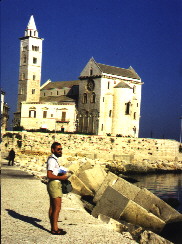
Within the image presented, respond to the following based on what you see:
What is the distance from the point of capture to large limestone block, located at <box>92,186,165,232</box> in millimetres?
12609

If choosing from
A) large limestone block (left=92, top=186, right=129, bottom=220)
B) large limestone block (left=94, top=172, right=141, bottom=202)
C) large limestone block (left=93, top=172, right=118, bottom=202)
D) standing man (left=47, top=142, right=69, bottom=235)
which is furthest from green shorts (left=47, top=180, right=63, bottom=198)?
large limestone block (left=93, top=172, right=118, bottom=202)

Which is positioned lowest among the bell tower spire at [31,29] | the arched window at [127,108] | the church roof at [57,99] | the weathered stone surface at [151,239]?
the weathered stone surface at [151,239]

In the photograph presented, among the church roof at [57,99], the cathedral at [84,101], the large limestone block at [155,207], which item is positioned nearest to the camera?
the large limestone block at [155,207]

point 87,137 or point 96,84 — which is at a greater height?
point 96,84

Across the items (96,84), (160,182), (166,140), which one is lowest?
(160,182)

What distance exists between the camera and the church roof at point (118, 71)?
60.7 meters

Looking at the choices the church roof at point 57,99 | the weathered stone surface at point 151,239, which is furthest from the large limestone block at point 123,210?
the church roof at point 57,99

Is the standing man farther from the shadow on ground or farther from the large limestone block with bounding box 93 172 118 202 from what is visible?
the large limestone block with bounding box 93 172 118 202

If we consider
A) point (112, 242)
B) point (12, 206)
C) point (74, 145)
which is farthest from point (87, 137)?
point (112, 242)

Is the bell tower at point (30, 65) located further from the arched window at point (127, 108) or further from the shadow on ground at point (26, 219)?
the shadow on ground at point (26, 219)

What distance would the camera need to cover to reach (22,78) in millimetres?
68188

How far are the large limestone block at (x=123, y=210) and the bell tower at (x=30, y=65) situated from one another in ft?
180

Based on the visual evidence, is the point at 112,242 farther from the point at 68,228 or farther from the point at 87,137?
the point at 87,137

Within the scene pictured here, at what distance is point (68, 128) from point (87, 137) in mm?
9513
